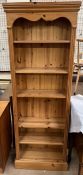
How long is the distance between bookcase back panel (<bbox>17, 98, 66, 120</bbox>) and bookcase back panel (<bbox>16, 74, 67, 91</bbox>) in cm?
14

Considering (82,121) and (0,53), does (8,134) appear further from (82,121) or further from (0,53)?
(0,53)

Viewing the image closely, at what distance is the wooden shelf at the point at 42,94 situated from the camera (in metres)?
1.71

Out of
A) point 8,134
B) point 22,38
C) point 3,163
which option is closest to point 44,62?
point 22,38

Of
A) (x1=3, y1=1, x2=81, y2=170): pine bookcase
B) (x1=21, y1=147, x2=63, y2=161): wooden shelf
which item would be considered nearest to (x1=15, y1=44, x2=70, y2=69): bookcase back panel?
(x1=3, y1=1, x2=81, y2=170): pine bookcase

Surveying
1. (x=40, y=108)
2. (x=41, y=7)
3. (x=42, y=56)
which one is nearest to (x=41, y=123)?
(x=40, y=108)

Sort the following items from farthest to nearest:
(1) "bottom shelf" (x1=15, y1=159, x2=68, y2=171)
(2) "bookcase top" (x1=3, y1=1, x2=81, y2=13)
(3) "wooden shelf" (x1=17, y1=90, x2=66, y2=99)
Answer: (1) "bottom shelf" (x1=15, y1=159, x2=68, y2=171), (3) "wooden shelf" (x1=17, y1=90, x2=66, y2=99), (2) "bookcase top" (x1=3, y1=1, x2=81, y2=13)

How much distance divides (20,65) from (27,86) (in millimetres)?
242

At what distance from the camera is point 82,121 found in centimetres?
157

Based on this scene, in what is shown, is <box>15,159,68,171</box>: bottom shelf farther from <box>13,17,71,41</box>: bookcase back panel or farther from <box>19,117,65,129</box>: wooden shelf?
<box>13,17,71,41</box>: bookcase back panel

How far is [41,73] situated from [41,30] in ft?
1.33

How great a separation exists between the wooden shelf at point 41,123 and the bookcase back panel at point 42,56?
0.61 meters

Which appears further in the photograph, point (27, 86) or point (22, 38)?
point (27, 86)

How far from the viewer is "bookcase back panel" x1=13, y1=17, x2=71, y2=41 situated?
161 centimetres

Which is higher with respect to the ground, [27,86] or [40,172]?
[27,86]
